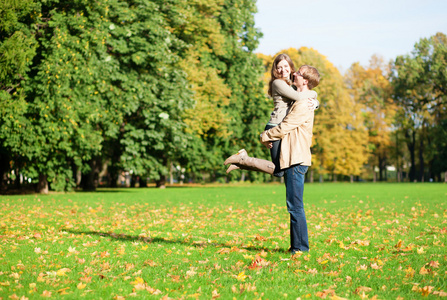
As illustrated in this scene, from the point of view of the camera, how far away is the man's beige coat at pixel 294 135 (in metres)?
→ 6.57

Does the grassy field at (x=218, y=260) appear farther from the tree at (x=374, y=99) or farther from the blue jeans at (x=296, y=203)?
the tree at (x=374, y=99)

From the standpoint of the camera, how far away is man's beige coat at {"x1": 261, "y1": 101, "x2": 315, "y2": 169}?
6574mm

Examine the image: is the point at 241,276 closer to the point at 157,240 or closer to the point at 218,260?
the point at 218,260

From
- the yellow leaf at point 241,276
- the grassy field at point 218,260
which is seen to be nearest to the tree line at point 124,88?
the grassy field at point 218,260

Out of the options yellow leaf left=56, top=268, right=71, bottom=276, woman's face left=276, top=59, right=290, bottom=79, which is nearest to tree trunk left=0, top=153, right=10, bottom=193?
yellow leaf left=56, top=268, right=71, bottom=276

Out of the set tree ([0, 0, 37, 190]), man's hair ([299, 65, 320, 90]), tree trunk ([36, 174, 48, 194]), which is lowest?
tree trunk ([36, 174, 48, 194])

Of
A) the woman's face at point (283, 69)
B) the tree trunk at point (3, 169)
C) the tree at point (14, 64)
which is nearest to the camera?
the woman's face at point (283, 69)

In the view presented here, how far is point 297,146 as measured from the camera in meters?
6.64

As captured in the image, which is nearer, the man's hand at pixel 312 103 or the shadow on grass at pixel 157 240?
the man's hand at pixel 312 103

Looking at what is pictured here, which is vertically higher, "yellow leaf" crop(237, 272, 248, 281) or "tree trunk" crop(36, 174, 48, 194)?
"tree trunk" crop(36, 174, 48, 194)

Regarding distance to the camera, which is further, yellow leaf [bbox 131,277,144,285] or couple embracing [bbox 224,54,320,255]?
couple embracing [bbox 224,54,320,255]

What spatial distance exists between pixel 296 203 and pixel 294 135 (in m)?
0.92

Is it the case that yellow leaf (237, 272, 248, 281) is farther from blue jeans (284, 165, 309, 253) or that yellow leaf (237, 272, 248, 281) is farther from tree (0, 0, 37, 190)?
tree (0, 0, 37, 190)

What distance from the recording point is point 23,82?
2206 cm
